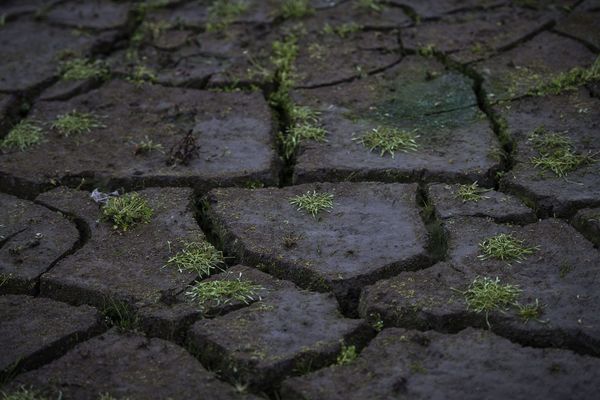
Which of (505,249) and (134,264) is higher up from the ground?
(505,249)

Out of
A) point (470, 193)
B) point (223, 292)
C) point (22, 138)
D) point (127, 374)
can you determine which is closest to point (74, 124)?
point (22, 138)

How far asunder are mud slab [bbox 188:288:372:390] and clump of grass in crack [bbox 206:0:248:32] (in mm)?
2280

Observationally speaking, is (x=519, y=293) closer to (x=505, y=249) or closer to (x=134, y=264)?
(x=505, y=249)

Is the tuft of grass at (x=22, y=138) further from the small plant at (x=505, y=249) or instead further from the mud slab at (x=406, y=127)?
the small plant at (x=505, y=249)

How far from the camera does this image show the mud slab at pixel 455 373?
7.71 feet

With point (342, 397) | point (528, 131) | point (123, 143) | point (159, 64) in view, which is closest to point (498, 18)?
point (528, 131)

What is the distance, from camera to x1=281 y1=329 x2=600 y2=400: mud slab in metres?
2.35

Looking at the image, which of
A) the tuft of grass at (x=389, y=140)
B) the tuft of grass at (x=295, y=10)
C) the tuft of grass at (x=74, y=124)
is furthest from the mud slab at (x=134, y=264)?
the tuft of grass at (x=295, y=10)

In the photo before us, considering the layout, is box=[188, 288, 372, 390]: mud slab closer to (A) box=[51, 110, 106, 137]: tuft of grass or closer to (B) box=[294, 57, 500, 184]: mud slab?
(B) box=[294, 57, 500, 184]: mud slab

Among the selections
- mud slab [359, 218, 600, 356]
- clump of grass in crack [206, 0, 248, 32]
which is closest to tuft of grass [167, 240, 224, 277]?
mud slab [359, 218, 600, 356]

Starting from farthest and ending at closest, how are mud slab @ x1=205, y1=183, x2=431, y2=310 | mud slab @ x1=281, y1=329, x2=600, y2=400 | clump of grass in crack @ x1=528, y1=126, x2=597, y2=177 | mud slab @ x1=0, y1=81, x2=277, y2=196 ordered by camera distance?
mud slab @ x1=0, y1=81, x2=277, y2=196 → clump of grass in crack @ x1=528, y1=126, x2=597, y2=177 → mud slab @ x1=205, y1=183, x2=431, y2=310 → mud slab @ x1=281, y1=329, x2=600, y2=400

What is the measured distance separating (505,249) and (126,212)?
136cm

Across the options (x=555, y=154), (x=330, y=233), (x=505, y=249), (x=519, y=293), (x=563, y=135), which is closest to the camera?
(x=519, y=293)

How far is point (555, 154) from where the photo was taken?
3.38 m
